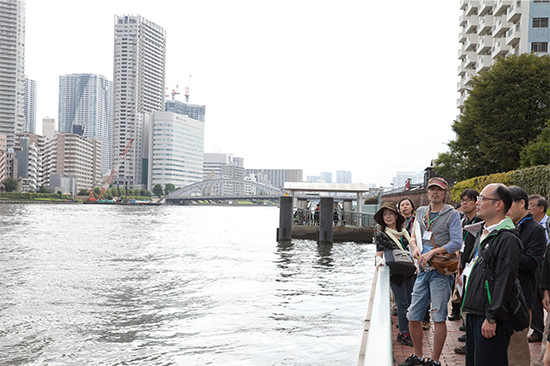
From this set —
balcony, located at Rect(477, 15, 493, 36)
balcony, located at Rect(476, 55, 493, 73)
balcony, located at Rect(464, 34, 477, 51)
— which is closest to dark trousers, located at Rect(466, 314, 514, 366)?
balcony, located at Rect(476, 55, 493, 73)

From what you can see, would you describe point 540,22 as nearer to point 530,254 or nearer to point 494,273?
point 530,254

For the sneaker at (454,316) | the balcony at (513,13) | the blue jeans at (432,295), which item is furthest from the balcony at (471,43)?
the blue jeans at (432,295)

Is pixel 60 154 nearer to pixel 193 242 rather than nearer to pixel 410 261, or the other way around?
pixel 193 242

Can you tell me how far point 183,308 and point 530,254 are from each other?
1060 centimetres

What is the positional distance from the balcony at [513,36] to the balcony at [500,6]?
359 centimetres

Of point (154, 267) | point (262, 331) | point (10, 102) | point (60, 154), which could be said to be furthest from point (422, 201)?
point (10, 102)

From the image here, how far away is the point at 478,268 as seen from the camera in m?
3.90

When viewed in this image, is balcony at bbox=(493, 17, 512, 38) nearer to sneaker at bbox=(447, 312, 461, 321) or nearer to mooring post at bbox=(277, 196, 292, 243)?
mooring post at bbox=(277, 196, 292, 243)

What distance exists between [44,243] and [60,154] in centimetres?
17629

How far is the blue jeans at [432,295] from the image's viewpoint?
5.40m

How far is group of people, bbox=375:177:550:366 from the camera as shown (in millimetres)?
3756

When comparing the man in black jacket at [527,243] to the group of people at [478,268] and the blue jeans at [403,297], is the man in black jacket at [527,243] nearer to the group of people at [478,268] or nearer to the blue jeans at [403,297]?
the group of people at [478,268]

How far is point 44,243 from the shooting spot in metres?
32.9

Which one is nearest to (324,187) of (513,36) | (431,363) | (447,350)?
(447,350)
